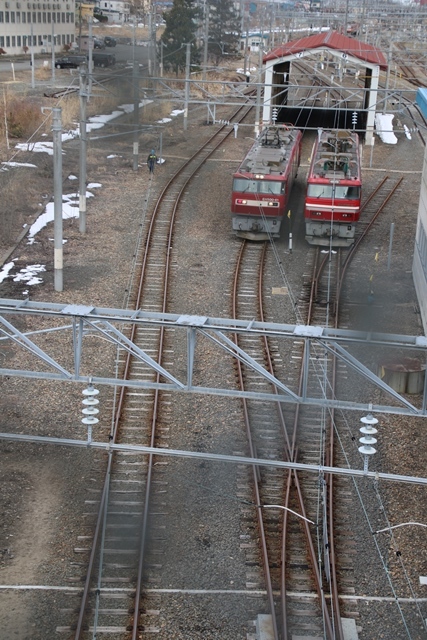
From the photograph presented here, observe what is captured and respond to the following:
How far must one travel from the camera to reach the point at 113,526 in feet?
33.1

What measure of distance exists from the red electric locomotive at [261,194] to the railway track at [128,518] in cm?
563

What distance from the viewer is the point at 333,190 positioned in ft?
66.0

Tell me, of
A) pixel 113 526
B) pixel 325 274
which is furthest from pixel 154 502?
pixel 325 274

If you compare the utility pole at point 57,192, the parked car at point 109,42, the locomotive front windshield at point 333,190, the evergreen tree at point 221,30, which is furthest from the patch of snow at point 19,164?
the evergreen tree at point 221,30

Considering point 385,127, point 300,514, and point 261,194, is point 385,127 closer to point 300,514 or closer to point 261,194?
point 261,194

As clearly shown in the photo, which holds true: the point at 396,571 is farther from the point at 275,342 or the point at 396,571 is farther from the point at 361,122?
the point at 361,122

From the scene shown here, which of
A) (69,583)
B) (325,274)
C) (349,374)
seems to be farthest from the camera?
(325,274)

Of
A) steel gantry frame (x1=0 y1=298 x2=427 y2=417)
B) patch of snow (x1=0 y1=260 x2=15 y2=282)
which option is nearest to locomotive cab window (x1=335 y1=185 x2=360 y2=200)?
patch of snow (x1=0 y1=260 x2=15 y2=282)

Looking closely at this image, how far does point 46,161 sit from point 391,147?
12.7 m

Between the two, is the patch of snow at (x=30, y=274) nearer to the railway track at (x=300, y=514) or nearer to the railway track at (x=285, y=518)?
the railway track at (x=300, y=514)

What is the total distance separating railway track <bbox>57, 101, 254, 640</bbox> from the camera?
339 inches

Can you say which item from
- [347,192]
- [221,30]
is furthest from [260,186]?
[221,30]

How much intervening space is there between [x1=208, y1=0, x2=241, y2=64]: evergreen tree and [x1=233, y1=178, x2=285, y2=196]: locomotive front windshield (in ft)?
117

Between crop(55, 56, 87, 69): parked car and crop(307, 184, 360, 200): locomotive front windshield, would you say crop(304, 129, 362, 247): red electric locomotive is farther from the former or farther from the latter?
crop(55, 56, 87, 69): parked car
